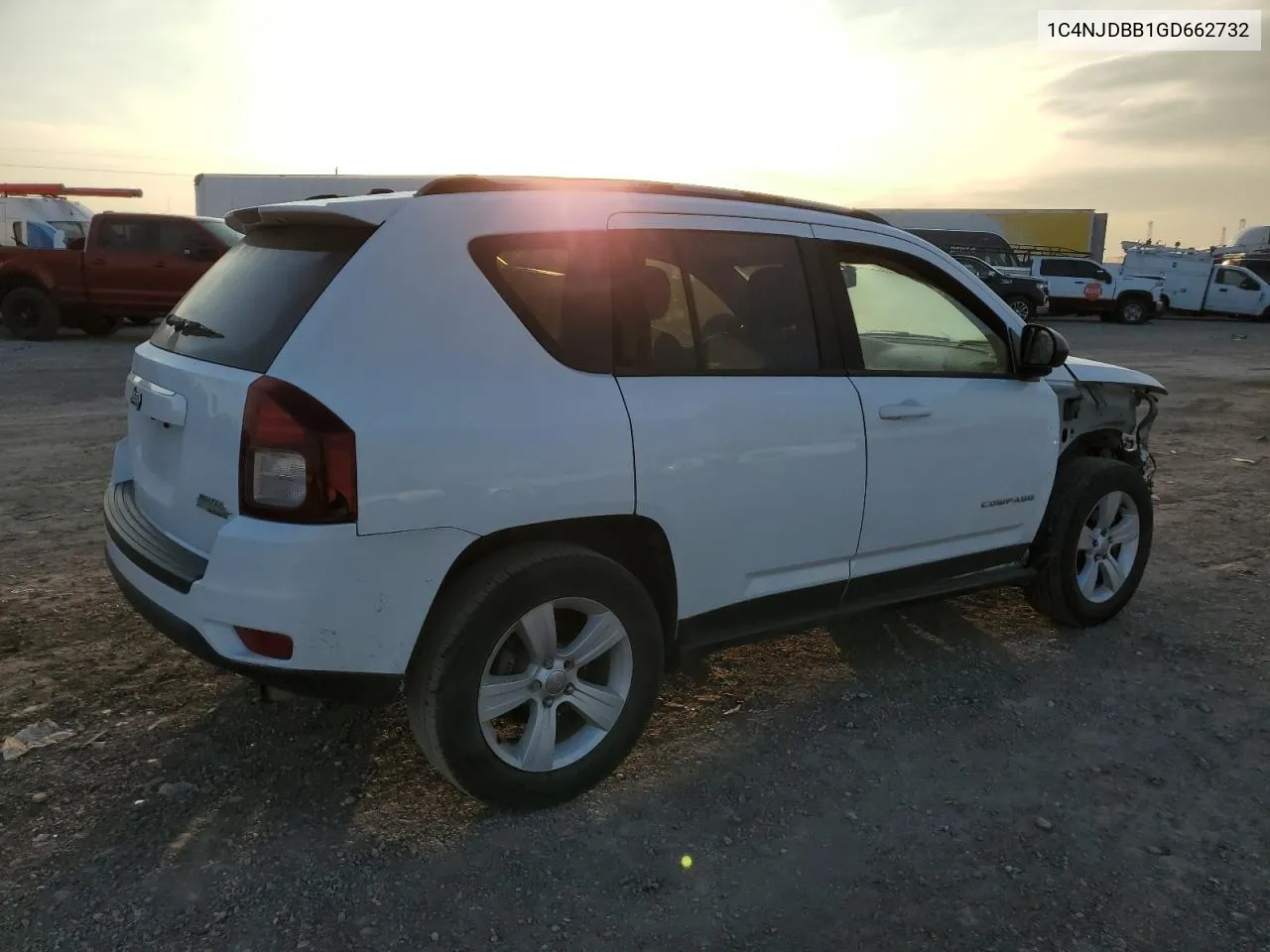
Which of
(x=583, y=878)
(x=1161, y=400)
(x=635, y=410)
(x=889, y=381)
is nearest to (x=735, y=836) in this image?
(x=583, y=878)

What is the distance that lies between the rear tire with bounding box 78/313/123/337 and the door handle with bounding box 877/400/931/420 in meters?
15.9

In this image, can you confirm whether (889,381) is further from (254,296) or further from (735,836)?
(254,296)

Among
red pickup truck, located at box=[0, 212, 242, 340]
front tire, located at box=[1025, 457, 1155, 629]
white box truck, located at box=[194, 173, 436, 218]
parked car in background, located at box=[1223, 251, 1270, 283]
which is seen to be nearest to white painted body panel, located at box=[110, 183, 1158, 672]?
front tire, located at box=[1025, 457, 1155, 629]

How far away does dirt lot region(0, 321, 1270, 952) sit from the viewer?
2467 millimetres

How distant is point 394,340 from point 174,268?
14.4 meters

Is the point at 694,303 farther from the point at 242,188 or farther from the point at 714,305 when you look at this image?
the point at 242,188

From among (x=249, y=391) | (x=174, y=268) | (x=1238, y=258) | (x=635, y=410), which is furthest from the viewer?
(x=1238, y=258)

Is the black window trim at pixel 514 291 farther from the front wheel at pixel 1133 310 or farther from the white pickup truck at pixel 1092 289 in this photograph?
the front wheel at pixel 1133 310

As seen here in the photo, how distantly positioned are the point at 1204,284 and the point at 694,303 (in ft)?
101

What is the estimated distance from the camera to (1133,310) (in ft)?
88.5

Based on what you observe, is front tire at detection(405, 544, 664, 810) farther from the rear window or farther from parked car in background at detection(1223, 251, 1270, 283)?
parked car in background at detection(1223, 251, 1270, 283)

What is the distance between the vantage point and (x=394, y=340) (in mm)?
2561

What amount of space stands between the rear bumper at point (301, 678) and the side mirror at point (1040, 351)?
272 cm

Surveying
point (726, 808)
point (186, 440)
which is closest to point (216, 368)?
point (186, 440)
